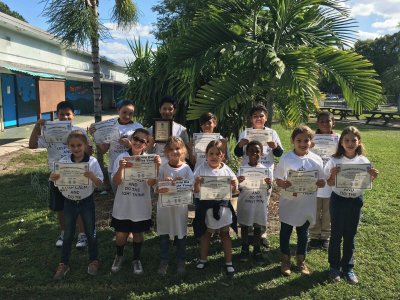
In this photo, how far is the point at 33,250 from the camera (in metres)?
4.32

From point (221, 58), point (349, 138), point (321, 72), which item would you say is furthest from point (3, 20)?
point (349, 138)

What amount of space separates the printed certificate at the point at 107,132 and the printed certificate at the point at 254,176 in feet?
5.06

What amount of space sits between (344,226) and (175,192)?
172cm

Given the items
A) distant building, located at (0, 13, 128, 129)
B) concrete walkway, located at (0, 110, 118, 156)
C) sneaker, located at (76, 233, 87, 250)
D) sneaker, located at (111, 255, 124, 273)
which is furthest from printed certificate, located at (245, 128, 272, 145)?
concrete walkway, located at (0, 110, 118, 156)

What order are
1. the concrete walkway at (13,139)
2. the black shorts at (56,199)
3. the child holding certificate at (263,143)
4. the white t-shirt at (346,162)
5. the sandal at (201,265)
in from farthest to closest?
the concrete walkway at (13,139) → the child holding certificate at (263,143) → the black shorts at (56,199) → the sandal at (201,265) → the white t-shirt at (346,162)

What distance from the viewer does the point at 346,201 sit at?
3.62m

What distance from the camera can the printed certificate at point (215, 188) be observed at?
3.52m

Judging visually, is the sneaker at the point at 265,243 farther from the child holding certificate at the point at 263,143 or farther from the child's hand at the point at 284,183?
the child's hand at the point at 284,183

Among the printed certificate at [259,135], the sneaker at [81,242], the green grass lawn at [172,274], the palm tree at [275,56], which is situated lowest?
the green grass lawn at [172,274]

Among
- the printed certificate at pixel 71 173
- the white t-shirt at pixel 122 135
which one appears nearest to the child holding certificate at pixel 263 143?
the white t-shirt at pixel 122 135

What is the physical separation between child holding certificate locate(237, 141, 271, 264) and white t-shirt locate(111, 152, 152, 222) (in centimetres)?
102

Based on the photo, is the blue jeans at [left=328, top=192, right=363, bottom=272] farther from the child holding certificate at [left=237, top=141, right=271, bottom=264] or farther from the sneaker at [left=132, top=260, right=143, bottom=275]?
the sneaker at [left=132, top=260, right=143, bottom=275]

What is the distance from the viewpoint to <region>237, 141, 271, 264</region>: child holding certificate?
3850 mm

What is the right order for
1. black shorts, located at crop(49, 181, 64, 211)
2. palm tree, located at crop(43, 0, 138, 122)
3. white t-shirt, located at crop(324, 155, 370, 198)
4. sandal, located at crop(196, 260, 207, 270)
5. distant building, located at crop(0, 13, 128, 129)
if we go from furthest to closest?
distant building, located at crop(0, 13, 128, 129) → palm tree, located at crop(43, 0, 138, 122) → black shorts, located at crop(49, 181, 64, 211) → sandal, located at crop(196, 260, 207, 270) → white t-shirt, located at crop(324, 155, 370, 198)
